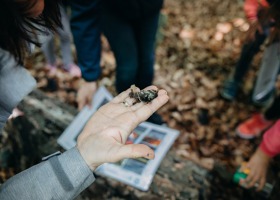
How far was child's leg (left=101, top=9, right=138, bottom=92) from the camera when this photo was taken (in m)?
2.36

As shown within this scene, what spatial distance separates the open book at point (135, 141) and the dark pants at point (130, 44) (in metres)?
0.33

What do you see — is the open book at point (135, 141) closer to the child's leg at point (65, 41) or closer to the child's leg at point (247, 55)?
the child's leg at point (65, 41)

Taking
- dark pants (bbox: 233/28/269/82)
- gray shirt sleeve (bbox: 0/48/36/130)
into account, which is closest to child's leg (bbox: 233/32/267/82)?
dark pants (bbox: 233/28/269/82)

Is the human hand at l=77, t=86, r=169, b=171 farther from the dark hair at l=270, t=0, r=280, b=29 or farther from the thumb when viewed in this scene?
the dark hair at l=270, t=0, r=280, b=29

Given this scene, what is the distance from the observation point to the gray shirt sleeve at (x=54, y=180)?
1387mm

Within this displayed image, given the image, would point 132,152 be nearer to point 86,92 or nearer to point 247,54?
point 86,92

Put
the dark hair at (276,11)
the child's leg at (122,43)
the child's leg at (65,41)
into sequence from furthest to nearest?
the child's leg at (65,41) → the child's leg at (122,43) → the dark hair at (276,11)

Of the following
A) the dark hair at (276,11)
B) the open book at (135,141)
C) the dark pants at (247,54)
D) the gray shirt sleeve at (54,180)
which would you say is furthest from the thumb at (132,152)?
the dark pants at (247,54)

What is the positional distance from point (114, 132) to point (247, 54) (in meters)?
2.23

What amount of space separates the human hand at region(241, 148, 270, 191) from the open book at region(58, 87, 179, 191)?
742 millimetres

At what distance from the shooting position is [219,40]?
4.21 m

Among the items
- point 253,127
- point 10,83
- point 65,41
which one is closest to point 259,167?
point 253,127

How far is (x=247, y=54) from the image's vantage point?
313 cm

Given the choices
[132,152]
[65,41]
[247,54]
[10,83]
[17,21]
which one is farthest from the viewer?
[65,41]
